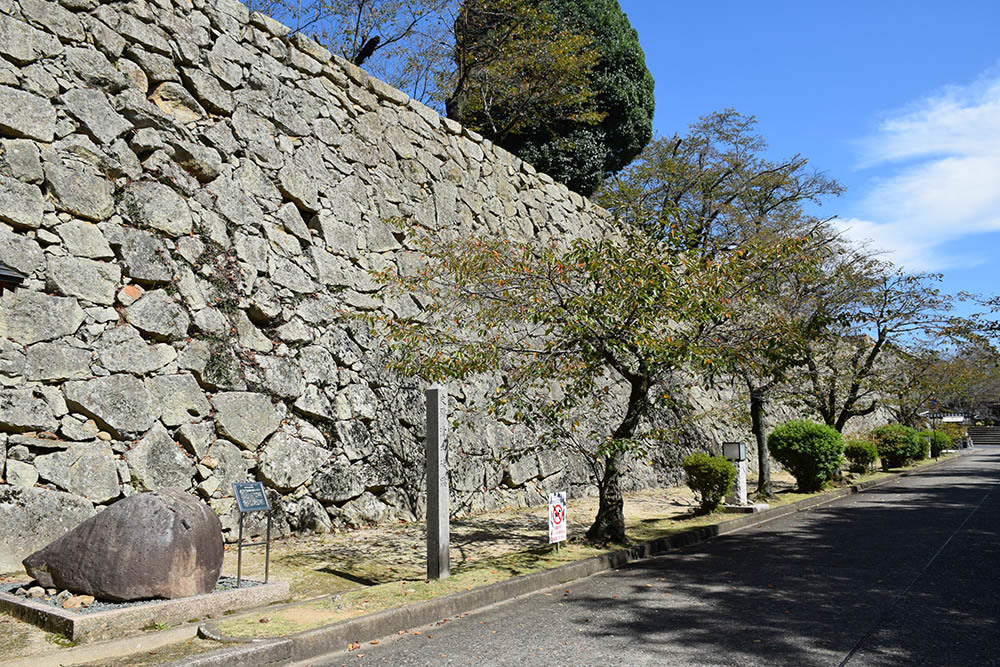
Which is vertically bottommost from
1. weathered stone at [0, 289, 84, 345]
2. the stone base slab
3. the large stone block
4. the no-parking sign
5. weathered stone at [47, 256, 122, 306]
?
the stone base slab

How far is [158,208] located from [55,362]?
241 cm

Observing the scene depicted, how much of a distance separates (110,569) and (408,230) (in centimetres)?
836

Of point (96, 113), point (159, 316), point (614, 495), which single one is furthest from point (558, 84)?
point (159, 316)

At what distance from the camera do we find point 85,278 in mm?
8125

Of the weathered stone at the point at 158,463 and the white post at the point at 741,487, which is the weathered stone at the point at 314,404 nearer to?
the weathered stone at the point at 158,463

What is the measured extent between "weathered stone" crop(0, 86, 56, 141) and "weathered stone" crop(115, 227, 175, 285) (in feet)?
4.34

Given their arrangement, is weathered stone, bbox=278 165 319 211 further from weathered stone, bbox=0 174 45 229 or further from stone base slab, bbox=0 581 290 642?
stone base slab, bbox=0 581 290 642

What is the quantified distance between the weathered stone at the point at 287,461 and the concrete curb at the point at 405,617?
3.58 metres

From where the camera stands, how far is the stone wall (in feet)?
25.2

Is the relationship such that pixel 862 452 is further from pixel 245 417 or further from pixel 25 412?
pixel 25 412

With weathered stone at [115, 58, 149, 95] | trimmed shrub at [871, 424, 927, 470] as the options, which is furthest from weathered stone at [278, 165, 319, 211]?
trimmed shrub at [871, 424, 927, 470]

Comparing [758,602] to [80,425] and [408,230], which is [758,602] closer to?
[80,425]

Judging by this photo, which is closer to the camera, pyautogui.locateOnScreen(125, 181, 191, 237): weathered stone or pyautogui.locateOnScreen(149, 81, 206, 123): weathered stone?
pyautogui.locateOnScreen(125, 181, 191, 237): weathered stone

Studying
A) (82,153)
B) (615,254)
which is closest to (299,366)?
(82,153)
